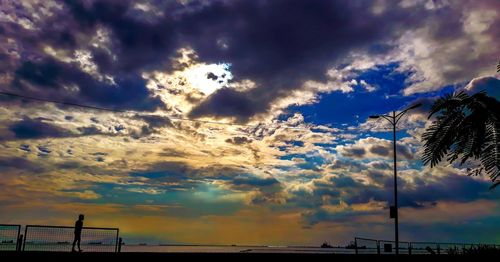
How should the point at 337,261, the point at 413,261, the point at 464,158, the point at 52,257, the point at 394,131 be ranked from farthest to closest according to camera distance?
the point at 394,131
the point at 413,261
the point at 337,261
the point at 52,257
the point at 464,158

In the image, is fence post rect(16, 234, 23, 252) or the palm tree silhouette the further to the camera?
fence post rect(16, 234, 23, 252)

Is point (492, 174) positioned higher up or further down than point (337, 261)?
higher up

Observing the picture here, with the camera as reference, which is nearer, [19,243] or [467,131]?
[467,131]

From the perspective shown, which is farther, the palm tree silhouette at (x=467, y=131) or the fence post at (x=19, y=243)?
the fence post at (x=19, y=243)

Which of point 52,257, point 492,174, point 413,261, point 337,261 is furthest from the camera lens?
point 413,261

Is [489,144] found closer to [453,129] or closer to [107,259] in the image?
[453,129]

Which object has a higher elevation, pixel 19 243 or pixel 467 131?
pixel 467 131

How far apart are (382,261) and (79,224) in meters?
16.1

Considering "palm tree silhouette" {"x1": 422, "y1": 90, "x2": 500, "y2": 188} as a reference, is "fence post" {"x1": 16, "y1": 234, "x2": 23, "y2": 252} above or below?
below

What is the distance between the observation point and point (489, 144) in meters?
5.64

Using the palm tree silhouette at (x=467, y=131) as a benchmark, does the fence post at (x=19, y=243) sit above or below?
below

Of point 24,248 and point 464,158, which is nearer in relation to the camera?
point 464,158

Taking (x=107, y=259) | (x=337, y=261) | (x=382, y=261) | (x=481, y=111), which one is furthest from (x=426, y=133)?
(x=382, y=261)

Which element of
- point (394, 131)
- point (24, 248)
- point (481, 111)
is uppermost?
point (394, 131)
